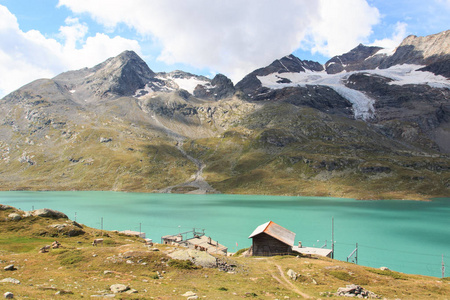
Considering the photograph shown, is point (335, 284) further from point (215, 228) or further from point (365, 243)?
point (215, 228)

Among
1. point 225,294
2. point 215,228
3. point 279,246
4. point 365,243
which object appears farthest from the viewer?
point 215,228

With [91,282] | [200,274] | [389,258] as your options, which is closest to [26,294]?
[91,282]

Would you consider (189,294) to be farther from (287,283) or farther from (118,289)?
(287,283)

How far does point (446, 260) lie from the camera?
51.8 meters

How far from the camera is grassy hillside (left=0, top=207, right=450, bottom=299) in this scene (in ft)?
62.1

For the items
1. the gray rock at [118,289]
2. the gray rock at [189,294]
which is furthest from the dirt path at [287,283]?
the gray rock at [118,289]

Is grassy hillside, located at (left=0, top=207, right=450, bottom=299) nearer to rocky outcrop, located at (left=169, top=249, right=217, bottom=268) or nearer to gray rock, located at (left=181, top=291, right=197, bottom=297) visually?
gray rock, located at (left=181, top=291, right=197, bottom=297)

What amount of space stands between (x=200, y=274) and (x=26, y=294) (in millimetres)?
13673

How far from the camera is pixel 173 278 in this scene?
23594 millimetres

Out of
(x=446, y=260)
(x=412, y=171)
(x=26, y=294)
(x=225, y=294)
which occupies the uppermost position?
(x=412, y=171)

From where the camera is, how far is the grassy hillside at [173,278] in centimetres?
1894

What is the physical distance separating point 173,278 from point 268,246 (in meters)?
19.8

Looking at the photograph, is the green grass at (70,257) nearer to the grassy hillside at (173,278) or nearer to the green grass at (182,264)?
the grassy hillside at (173,278)

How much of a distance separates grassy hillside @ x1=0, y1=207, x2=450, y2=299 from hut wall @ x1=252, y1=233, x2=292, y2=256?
5827mm
